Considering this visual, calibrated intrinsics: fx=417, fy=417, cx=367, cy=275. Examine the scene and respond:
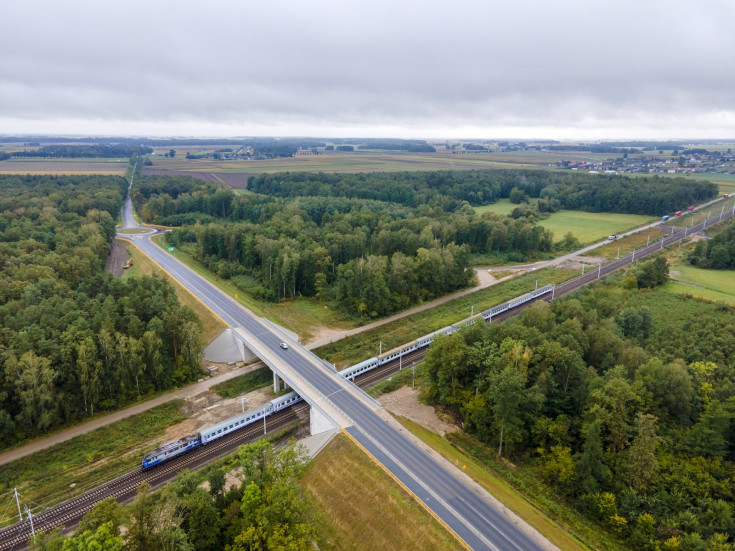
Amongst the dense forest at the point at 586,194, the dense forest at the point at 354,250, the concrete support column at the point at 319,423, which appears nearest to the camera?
the concrete support column at the point at 319,423

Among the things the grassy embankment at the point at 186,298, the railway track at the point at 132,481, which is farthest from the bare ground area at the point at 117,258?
the railway track at the point at 132,481

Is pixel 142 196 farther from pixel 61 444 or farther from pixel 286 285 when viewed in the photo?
pixel 61 444

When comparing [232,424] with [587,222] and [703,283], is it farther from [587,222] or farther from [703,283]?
[587,222]

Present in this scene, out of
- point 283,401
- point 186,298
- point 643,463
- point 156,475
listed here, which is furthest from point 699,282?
point 186,298

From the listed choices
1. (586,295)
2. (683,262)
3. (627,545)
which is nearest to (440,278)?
(586,295)

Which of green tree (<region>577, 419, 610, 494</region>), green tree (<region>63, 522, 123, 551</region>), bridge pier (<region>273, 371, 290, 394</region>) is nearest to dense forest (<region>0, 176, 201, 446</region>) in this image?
bridge pier (<region>273, 371, 290, 394</region>)

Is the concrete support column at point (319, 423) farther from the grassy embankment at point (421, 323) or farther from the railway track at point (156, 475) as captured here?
the grassy embankment at point (421, 323)
